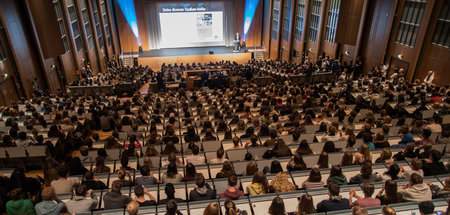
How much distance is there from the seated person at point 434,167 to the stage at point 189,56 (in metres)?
22.6

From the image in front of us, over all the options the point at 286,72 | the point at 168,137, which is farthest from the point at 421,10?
the point at 168,137

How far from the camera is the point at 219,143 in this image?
668cm

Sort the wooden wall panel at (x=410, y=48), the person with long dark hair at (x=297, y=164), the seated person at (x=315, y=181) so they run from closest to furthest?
the seated person at (x=315, y=181) → the person with long dark hair at (x=297, y=164) → the wooden wall panel at (x=410, y=48)

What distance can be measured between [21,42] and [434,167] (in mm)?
16908

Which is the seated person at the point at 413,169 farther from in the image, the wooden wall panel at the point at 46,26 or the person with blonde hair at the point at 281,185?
the wooden wall panel at the point at 46,26

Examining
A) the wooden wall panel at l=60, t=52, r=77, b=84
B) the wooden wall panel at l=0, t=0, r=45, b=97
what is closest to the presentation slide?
the wooden wall panel at l=60, t=52, r=77, b=84

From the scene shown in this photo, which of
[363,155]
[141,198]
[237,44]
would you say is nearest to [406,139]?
[363,155]

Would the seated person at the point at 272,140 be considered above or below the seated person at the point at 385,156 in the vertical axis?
below

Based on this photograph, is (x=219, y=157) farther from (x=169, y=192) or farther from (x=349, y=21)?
(x=349, y=21)

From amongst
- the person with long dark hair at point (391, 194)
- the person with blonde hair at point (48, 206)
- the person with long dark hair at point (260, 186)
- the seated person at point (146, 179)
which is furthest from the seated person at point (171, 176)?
the person with long dark hair at point (391, 194)

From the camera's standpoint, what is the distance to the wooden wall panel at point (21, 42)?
41.4ft

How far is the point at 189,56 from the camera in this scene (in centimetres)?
2573

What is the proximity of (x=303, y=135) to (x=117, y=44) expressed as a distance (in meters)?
24.8

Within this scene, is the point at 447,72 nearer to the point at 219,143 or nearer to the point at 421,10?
the point at 421,10
